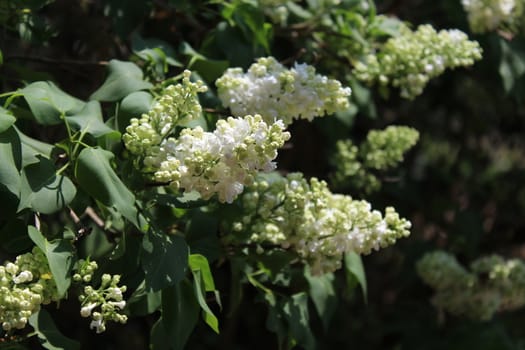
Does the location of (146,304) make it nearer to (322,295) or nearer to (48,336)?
(48,336)

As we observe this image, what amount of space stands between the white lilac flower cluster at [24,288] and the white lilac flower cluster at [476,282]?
73.2 inches

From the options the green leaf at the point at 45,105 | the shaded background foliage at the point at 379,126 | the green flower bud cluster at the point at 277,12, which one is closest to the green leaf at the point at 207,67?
the shaded background foliage at the point at 379,126

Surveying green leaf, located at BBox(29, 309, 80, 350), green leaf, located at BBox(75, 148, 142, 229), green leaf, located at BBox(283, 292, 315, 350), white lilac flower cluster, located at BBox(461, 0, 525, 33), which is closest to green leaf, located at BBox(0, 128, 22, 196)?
green leaf, located at BBox(75, 148, 142, 229)

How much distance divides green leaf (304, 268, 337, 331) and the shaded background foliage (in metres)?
0.19

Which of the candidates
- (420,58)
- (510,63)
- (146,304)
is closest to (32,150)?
(146,304)

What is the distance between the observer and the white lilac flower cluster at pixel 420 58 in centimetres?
257

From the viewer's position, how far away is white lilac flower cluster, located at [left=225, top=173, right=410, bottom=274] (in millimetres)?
2166

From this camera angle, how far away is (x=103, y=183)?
5.98 ft

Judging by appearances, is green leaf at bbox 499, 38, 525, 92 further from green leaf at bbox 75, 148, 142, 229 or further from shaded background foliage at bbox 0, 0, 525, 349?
green leaf at bbox 75, 148, 142, 229

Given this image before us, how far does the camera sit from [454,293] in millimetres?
3400

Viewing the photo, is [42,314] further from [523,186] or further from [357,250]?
[523,186]

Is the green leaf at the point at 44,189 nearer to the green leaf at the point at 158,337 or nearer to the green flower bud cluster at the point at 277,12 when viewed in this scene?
the green leaf at the point at 158,337

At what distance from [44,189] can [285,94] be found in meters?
0.62

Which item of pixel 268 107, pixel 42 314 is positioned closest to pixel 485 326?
pixel 268 107
